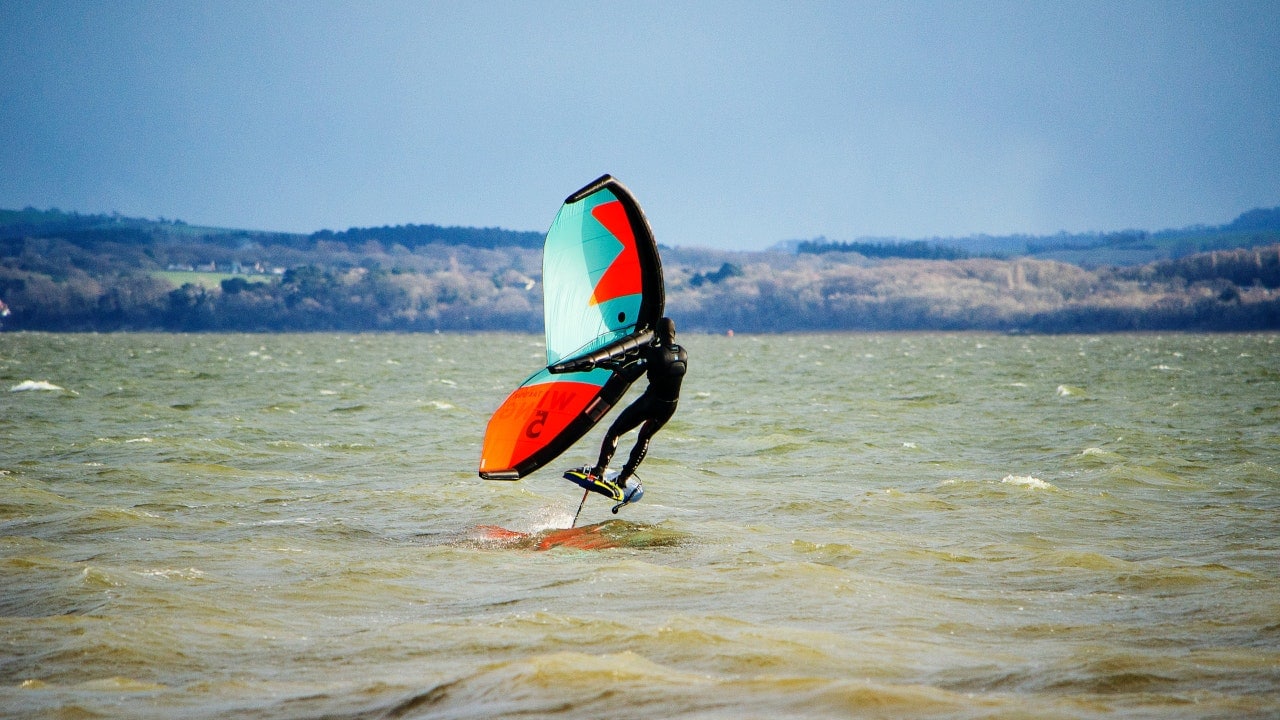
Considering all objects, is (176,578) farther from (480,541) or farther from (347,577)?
(480,541)

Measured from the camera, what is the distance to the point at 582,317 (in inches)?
535

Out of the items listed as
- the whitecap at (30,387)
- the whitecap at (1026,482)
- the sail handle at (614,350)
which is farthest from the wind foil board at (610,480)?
the whitecap at (30,387)

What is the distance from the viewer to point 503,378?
56.1 m

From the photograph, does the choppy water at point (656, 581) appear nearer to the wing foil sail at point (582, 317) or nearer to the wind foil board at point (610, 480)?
the wind foil board at point (610, 480)

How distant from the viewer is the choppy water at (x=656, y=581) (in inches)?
283

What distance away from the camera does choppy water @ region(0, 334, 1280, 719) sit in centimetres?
718

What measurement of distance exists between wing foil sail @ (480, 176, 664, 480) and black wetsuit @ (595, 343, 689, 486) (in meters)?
0.25

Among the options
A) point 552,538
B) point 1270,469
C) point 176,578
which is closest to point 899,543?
point 552,538

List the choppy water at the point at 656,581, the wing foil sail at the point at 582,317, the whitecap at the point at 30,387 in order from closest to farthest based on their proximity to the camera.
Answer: the choppy water at the point at 656,581
the wing foil sail at the point at 582,317
the whitecap at the point at 30,387

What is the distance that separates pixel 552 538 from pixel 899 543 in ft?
11.7

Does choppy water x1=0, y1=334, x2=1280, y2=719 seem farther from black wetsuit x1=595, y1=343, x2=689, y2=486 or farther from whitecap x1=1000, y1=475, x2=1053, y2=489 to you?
black wetsuit x1=595, y1=343, x2=689, y2=486

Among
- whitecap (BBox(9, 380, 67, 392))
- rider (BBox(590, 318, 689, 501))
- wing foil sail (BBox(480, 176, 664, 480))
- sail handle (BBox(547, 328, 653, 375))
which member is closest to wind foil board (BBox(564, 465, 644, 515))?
rider (BBox(590, 318, 689, 501))

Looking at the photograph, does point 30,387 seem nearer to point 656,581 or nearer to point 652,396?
point 652,396

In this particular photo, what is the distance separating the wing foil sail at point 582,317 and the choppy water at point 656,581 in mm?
1081
